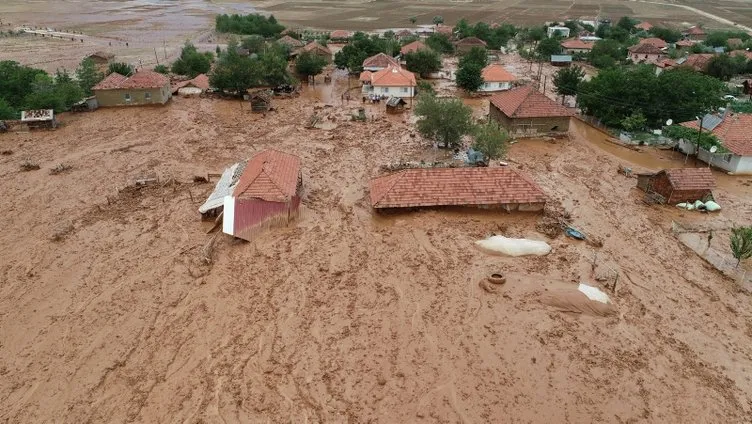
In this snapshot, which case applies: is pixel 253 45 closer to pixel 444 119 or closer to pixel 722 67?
pixel 444 119

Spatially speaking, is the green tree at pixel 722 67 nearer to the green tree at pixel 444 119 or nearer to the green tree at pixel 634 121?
the green tree at pixel 634 121

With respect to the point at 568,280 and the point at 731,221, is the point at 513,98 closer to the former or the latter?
the point at 731,221

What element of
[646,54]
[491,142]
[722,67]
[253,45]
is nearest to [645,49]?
[646,54]

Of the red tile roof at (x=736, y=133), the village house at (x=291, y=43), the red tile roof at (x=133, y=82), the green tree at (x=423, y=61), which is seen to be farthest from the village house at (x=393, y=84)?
the village house at (x=291, y=43)

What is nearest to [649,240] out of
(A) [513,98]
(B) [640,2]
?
(A) [513,98]

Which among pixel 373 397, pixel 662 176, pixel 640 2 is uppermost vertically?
pixel 640 2

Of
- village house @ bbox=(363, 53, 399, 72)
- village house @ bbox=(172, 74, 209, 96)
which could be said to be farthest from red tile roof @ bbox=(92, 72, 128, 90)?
village house @ bbox=(363, 53, 399, 72)
